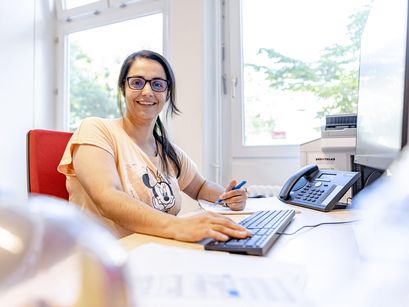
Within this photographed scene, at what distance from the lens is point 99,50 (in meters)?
2.67

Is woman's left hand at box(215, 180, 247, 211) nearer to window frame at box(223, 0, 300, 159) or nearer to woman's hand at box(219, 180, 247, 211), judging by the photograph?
woman's hand at box(219, 180, 247, 211)

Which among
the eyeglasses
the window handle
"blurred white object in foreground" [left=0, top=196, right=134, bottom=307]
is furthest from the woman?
the window handle

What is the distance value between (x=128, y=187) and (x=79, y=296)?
0.89m

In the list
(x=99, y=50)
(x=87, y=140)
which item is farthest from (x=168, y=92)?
(x=99, y=50)

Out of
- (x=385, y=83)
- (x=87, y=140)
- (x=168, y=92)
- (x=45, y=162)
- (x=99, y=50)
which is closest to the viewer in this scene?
(x=385, y=83)

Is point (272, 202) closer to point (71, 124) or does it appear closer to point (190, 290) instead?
point (190, 290)

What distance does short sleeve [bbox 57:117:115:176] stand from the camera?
3.55 feet

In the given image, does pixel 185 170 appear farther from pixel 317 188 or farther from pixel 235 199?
pixel 317 188

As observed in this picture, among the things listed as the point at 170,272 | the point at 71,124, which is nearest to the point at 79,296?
the point at 170,272

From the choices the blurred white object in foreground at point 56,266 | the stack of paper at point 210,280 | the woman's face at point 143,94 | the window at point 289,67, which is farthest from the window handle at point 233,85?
the blurred white object in foreground at point 56,266

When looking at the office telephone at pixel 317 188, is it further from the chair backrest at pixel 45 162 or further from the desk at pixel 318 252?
the chair backrest at pixel 45 162

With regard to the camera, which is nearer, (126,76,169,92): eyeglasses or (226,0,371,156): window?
(126,76,169,92): eyeglasses

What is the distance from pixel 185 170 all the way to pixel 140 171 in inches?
14.6

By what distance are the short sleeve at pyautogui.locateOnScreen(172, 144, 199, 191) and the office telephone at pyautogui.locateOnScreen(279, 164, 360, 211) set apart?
16.3 inches
